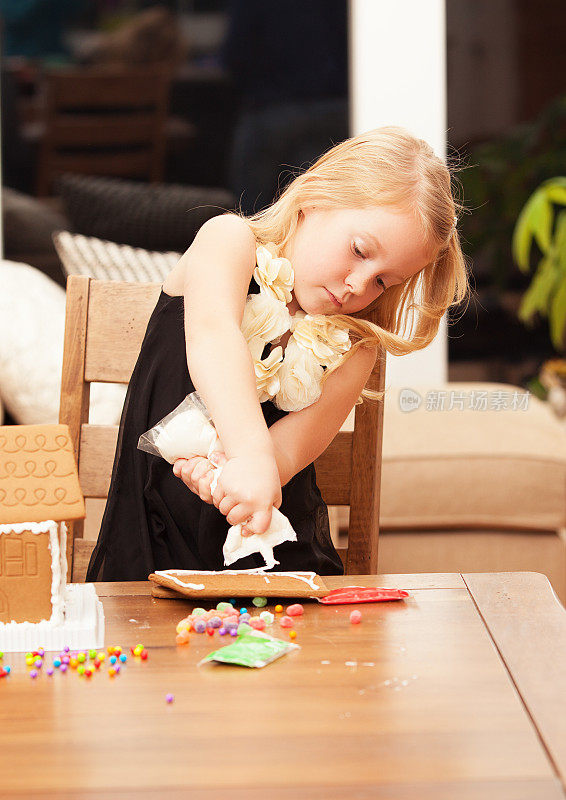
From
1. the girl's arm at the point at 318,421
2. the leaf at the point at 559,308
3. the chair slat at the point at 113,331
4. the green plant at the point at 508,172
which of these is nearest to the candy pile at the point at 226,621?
the girl's arm at the point at 318,421

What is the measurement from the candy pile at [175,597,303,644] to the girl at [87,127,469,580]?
0.18 meters

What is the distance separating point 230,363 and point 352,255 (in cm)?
21

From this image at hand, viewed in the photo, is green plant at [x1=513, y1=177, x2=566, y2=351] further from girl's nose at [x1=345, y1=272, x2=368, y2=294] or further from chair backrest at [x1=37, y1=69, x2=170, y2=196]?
girl's nose at [x1=345, y1=272, x2=368, y2=294]

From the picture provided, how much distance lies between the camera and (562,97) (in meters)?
3.26

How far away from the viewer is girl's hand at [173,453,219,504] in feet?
3.05

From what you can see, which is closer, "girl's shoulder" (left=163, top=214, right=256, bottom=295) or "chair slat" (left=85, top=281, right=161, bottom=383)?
"girl's shoulder" (left=163, top=214, right=256, bottom=295)

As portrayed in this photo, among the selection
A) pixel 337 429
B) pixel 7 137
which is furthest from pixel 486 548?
pixel 7 137

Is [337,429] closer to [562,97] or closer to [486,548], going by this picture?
[486,548]

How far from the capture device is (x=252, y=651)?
0.71 meters

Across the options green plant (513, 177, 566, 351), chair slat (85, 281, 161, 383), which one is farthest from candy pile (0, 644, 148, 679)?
green plant (513, 177, 566, 351)

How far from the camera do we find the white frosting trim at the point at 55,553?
0.75m

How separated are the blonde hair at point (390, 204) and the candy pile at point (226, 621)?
1.28ft

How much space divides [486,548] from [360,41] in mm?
1731

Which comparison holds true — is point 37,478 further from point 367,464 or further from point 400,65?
point 400,65
